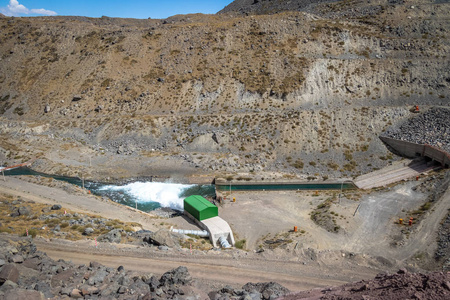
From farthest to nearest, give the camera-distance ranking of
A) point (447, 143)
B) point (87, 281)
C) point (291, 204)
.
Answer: point (447, 143), point (291, 204), point (87, 281)

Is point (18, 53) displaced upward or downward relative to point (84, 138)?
upward

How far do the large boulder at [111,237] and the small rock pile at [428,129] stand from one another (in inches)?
1584

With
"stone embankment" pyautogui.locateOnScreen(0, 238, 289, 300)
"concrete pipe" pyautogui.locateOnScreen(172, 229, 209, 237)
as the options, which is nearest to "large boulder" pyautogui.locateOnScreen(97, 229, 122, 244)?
"concrete pipe" pyautogui.locateOnScreen(172, 229, 209, 237)

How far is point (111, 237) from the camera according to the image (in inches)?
1016

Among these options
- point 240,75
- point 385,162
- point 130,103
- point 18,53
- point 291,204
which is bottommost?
point 291,204

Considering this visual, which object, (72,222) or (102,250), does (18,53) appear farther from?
(102,250)

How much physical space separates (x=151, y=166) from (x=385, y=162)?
106ft

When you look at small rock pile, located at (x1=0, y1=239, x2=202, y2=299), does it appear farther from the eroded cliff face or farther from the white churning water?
the eroded cliff face

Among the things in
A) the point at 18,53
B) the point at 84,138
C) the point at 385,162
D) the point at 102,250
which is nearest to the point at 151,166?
the point at 84,138

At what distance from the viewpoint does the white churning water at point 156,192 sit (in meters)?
40.5

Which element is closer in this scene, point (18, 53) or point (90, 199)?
point (90, 199)

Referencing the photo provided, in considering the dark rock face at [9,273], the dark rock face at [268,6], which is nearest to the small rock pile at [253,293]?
the dark rock face at [9,273]

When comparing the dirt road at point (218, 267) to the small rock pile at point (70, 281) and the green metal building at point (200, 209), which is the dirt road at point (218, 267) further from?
the green metal building at point (200, 209)

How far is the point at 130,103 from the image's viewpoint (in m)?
61.2
